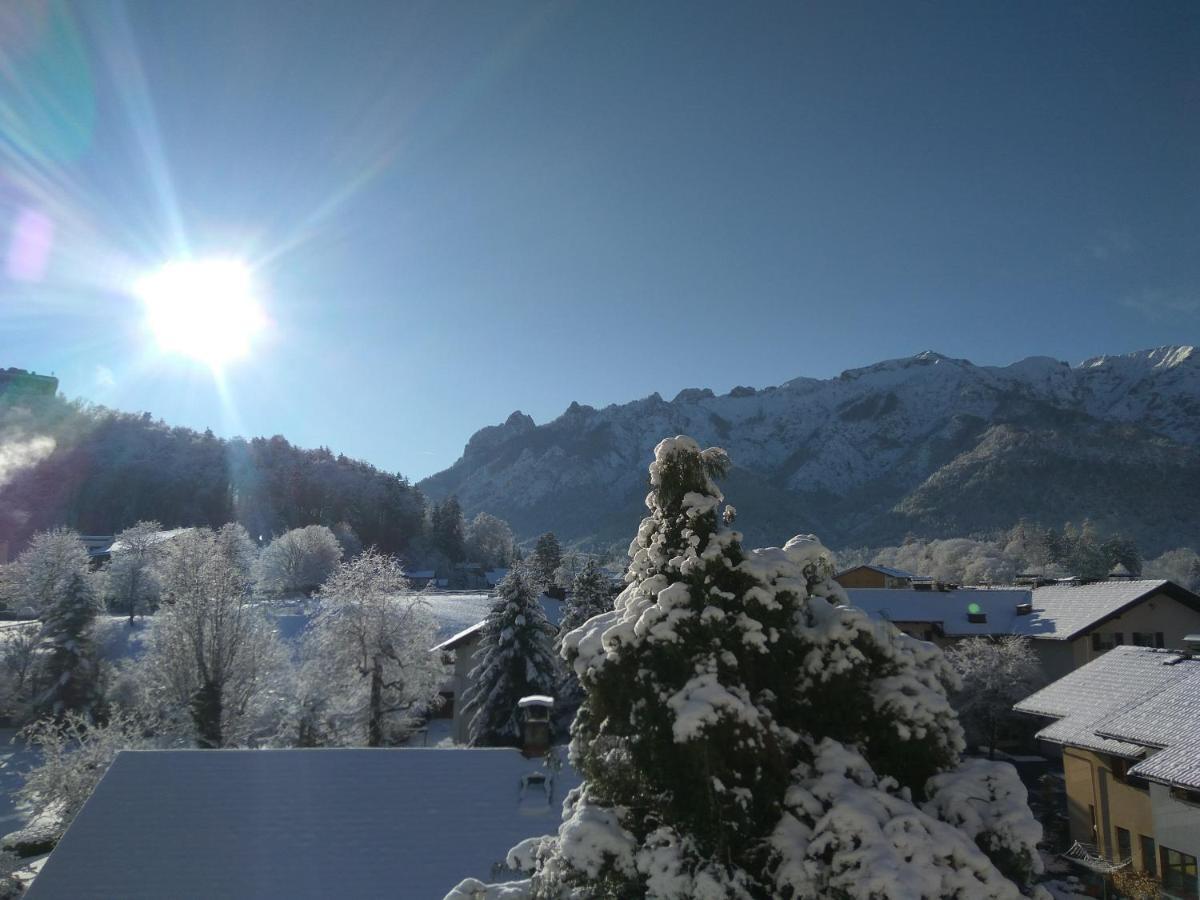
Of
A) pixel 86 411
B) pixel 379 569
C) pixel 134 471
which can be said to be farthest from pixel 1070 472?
pixel 86 411

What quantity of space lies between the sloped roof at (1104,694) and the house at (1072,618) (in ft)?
43.3

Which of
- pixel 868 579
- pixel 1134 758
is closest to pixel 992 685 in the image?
pixel 1134 758

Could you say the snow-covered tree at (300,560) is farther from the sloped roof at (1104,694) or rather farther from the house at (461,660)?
the sloped roof at (1104,694)

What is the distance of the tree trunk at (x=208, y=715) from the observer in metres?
31.9

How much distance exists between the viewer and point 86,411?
472ft

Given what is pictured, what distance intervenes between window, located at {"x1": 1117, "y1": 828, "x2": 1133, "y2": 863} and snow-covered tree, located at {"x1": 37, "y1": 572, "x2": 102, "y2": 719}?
47279 millimetres

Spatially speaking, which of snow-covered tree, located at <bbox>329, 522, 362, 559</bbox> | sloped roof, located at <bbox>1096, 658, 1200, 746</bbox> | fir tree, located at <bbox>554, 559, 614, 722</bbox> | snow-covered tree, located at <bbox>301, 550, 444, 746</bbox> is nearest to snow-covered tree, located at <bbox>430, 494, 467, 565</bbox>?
snow-covered tree, located at <bbox>329, 522, 362, 559</bbox>

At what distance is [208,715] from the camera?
32.8m

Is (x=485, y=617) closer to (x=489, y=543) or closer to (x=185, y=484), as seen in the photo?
(x=489, y=543)

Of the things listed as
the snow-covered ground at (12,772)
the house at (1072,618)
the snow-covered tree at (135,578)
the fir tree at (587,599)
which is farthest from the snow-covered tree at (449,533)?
the house at (1072,618)

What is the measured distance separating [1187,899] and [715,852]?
13.6 m

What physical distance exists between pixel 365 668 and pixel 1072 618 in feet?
117

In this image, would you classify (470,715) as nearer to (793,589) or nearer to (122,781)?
(122,781)

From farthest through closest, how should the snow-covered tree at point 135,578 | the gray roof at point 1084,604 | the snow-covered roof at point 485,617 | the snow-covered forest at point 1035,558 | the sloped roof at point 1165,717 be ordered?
the snow-covered forest at point 1035,558, the snow-covered tree at point 135,578, the snow-covered roof at point 485,617, the gray roof at point 1084,604, the sloped roof at point 1165,717
